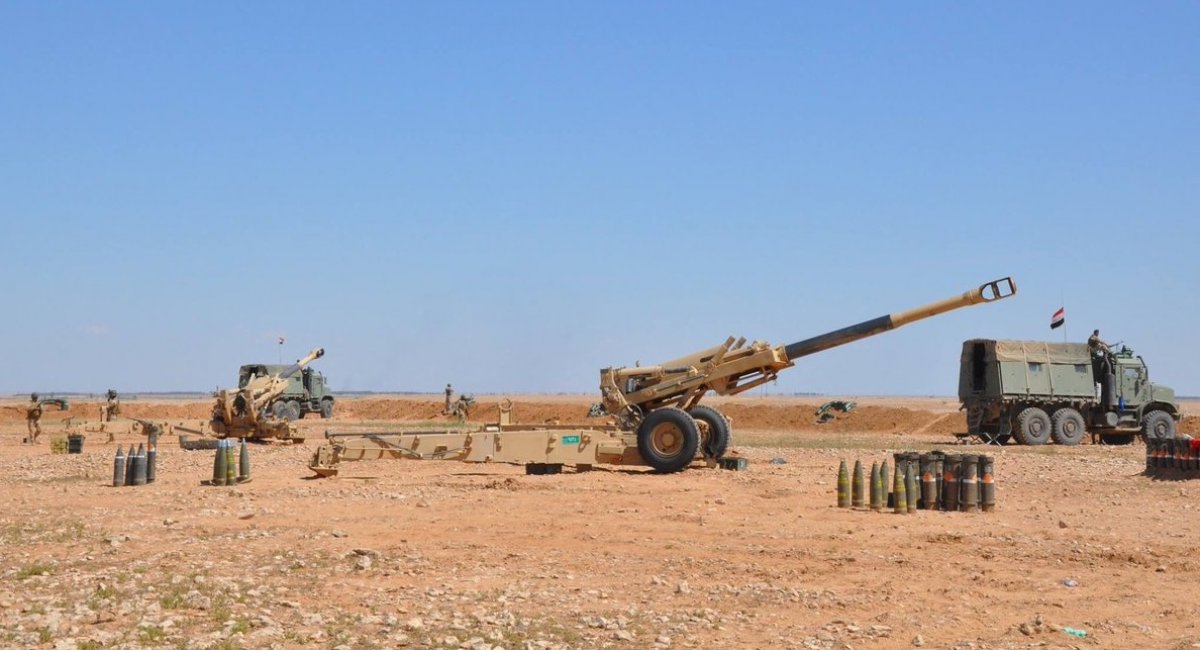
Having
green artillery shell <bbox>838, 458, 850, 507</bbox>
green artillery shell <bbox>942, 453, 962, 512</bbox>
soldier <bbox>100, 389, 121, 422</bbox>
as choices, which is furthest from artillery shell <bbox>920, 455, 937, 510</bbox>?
soldier <bbox>100, 389, 121, 422</bbox>

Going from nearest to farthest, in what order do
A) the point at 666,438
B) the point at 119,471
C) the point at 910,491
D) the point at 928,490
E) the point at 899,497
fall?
the point at 910,491 → the point at 899,497 → the point at 928,490 → the point at 119,471 → the point at 666,438

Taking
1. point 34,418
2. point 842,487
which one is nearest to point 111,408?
point 34,418

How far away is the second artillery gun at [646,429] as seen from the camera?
18.8 m

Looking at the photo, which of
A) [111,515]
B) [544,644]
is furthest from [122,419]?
[544,644]

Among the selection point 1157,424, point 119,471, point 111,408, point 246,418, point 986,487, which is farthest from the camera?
point 111,408

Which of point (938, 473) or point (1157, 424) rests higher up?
point (1157, 424)

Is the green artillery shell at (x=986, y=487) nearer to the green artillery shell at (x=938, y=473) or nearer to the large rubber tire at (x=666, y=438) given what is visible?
the green artillery shell at (x=938, y=473)

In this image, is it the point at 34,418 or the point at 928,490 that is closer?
the point at 928,490

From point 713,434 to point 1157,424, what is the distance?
16.2m

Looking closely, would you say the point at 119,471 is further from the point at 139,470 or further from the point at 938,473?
the point at 938,473

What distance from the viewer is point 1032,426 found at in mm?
30016

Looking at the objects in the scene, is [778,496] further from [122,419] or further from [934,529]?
[122,419]

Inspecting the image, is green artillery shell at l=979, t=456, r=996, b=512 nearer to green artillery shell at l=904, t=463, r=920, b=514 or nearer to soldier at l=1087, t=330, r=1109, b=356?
green artillery shell at l=904, t=463, r=920, b=514

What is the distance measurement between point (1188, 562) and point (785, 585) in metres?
3.85
